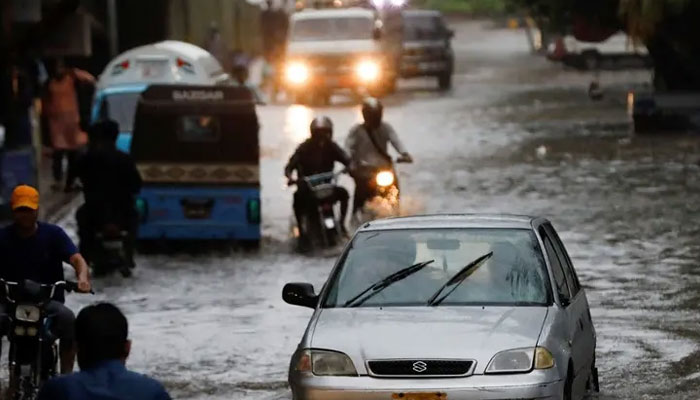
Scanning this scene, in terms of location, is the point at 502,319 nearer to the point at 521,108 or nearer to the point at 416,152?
the point at 416,152

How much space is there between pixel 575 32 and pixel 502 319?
3368 cm

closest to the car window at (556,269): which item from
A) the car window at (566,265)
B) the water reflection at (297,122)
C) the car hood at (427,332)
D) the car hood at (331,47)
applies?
the car window at (566,265)

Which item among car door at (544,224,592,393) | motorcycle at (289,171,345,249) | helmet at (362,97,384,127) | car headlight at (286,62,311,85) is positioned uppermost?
car door at (544,224,592,393)

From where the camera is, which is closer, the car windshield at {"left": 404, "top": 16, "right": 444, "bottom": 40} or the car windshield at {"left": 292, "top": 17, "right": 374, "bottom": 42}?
the car windshield at {"left": 292, "top": 17, "right": 374, "bottom": 42}

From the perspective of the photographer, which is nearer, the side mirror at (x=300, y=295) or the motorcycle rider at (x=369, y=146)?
the side mirror at (x=300, y=295)

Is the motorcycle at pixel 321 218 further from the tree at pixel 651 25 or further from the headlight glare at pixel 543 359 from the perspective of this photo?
the tree at pixel 651 25

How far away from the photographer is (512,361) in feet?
33.4

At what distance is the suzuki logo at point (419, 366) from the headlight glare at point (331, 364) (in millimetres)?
331

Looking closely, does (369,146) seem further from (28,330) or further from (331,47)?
(331,47)

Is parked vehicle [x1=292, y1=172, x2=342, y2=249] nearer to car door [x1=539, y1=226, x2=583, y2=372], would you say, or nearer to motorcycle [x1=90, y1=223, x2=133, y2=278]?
motorcycle [x1=90, y1=223, x2=133, y2=278]

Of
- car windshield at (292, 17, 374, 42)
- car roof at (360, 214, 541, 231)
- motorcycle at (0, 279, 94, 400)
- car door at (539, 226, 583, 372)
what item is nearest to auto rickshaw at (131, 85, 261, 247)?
car roof at (360, 214, 541, 231)

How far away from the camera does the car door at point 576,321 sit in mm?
11027

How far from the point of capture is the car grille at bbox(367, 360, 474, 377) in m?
10.1

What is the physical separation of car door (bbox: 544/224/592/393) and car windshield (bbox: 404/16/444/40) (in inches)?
1659
